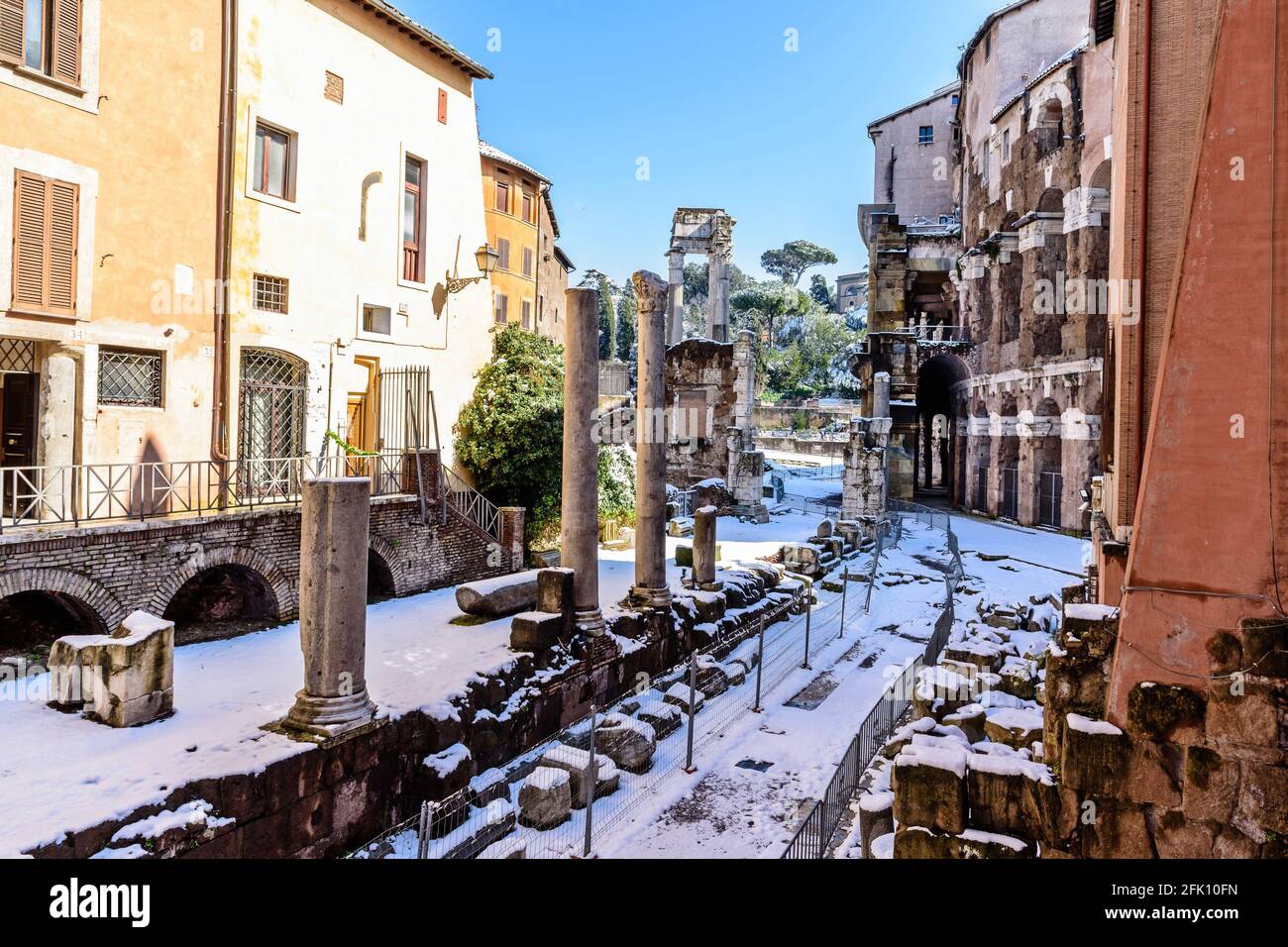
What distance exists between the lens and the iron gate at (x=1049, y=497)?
77.2 feet

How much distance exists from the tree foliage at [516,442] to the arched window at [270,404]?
3.89 meters

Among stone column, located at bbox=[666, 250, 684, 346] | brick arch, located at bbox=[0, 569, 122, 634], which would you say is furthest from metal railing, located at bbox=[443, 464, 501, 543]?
stone column, located at bbox=[666, 250, 684, 346]

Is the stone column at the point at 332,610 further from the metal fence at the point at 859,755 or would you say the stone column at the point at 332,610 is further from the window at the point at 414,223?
the window at the point at 414,223

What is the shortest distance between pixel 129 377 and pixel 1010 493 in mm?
25288

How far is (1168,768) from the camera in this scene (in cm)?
512

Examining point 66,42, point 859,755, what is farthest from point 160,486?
point 859,755

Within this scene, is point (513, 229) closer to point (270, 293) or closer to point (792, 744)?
point (270, 293)

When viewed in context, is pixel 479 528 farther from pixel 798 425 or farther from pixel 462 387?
pixel 798 425

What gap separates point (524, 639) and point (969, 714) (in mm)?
5578

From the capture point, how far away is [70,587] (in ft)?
31.3

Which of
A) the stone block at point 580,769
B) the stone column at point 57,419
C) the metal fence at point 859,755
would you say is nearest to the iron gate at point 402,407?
the stone column at point 57,419

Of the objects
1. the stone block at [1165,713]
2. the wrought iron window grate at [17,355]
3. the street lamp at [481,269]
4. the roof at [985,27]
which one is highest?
the roof at [985,27]

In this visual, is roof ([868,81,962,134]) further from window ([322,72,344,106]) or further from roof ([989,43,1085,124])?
window ([322,72,344,106])
